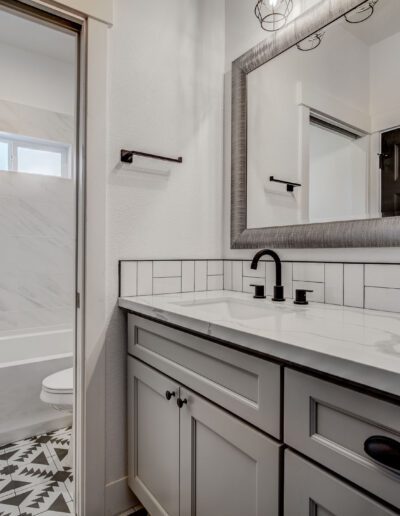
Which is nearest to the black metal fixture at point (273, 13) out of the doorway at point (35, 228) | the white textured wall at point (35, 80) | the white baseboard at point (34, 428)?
the doorway at point (35, 228)

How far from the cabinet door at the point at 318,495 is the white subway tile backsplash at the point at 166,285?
2.90ft

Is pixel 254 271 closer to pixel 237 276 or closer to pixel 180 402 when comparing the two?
pixel 237 276

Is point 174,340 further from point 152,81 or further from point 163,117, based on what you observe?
point 152,81

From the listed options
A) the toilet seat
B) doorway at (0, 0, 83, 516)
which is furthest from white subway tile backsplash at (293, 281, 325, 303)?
doorway at (0, 0, 83, 516)

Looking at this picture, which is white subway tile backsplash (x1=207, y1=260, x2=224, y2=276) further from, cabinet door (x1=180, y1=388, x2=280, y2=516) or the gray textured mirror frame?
cabinet door (x1=180, y1=388, x2=280, y2=516)

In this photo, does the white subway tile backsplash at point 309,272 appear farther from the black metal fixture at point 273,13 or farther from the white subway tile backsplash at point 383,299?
the black metal fixture at point 273,13

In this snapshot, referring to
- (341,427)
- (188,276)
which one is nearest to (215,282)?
(188,276)

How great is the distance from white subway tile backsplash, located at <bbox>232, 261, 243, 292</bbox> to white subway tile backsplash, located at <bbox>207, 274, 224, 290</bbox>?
0.25ft

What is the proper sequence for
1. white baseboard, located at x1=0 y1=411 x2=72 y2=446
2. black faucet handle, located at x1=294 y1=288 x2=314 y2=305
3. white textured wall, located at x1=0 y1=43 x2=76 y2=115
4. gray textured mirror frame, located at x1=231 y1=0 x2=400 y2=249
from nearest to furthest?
gray textured mirror frame, located at x1=231 y1=0 x2=400 y2=249, black faucet handle, located at x1=294 y1=288 x2=314 y2=305, white baseboard, located at x1=0 y1=411 x2=72 y2=446, white textured wall, located at x1=0 y1=43 x2=76 y2=115

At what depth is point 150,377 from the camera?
1201 mm

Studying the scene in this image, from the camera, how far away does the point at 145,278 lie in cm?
142

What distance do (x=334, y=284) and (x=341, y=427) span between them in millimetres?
690

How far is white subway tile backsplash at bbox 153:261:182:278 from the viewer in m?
1.46

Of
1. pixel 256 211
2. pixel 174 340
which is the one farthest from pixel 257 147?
pixel 174 340
